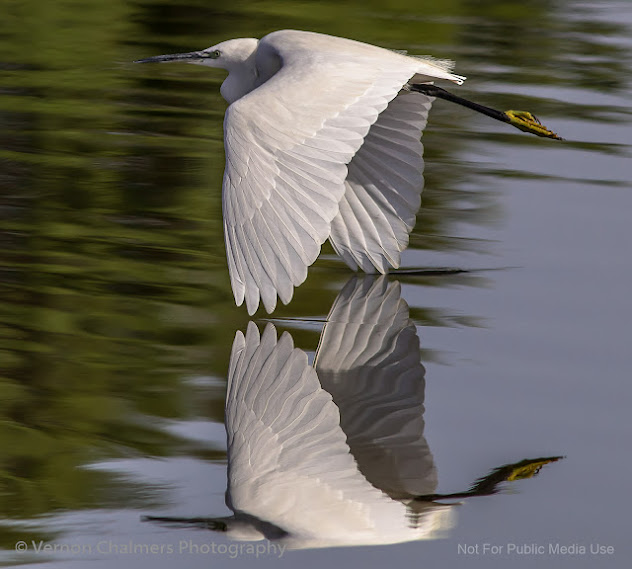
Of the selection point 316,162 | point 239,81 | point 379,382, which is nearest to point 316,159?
point 316,162

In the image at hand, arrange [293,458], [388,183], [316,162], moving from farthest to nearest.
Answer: [388,183] → [316,162] → [293,458]

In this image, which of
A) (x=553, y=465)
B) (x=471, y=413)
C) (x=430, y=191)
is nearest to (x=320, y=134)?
(x=471, y=413)

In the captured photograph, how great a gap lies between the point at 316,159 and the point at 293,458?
1016 millimetres

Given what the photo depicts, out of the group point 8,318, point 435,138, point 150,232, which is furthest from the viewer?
point 435,138

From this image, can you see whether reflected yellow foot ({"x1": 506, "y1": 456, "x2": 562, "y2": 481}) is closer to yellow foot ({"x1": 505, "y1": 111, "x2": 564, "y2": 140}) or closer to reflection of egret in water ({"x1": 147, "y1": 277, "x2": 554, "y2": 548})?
reflection of egret in water ({"x1": 147, "y1": 277, "x2": 554, "y2": 548})

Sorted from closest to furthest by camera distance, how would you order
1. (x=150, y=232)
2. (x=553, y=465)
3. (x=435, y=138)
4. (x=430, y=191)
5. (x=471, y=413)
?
(x=553, y=465) < (x=471, y=413) < (x=150, y=232) < (x=430, y=191) < (x=435, y=138)

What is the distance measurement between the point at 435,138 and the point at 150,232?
2243 millimetres

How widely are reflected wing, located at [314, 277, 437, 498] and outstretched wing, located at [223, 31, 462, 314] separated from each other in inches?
16.1

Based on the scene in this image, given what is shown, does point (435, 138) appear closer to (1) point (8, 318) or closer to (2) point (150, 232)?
(2) point (150, 232)

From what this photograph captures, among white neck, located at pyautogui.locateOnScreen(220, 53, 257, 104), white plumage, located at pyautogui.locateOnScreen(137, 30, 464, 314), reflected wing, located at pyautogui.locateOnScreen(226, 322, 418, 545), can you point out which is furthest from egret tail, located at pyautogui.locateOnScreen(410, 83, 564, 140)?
reflected wing, located at pyautogui.locateOnScreen(226, 322, 418, 545)

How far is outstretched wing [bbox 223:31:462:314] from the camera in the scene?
399 cm

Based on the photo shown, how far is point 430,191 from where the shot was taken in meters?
6.38

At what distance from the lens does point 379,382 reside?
4.26 meters

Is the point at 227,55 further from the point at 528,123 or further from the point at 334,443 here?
the point at 334,443
